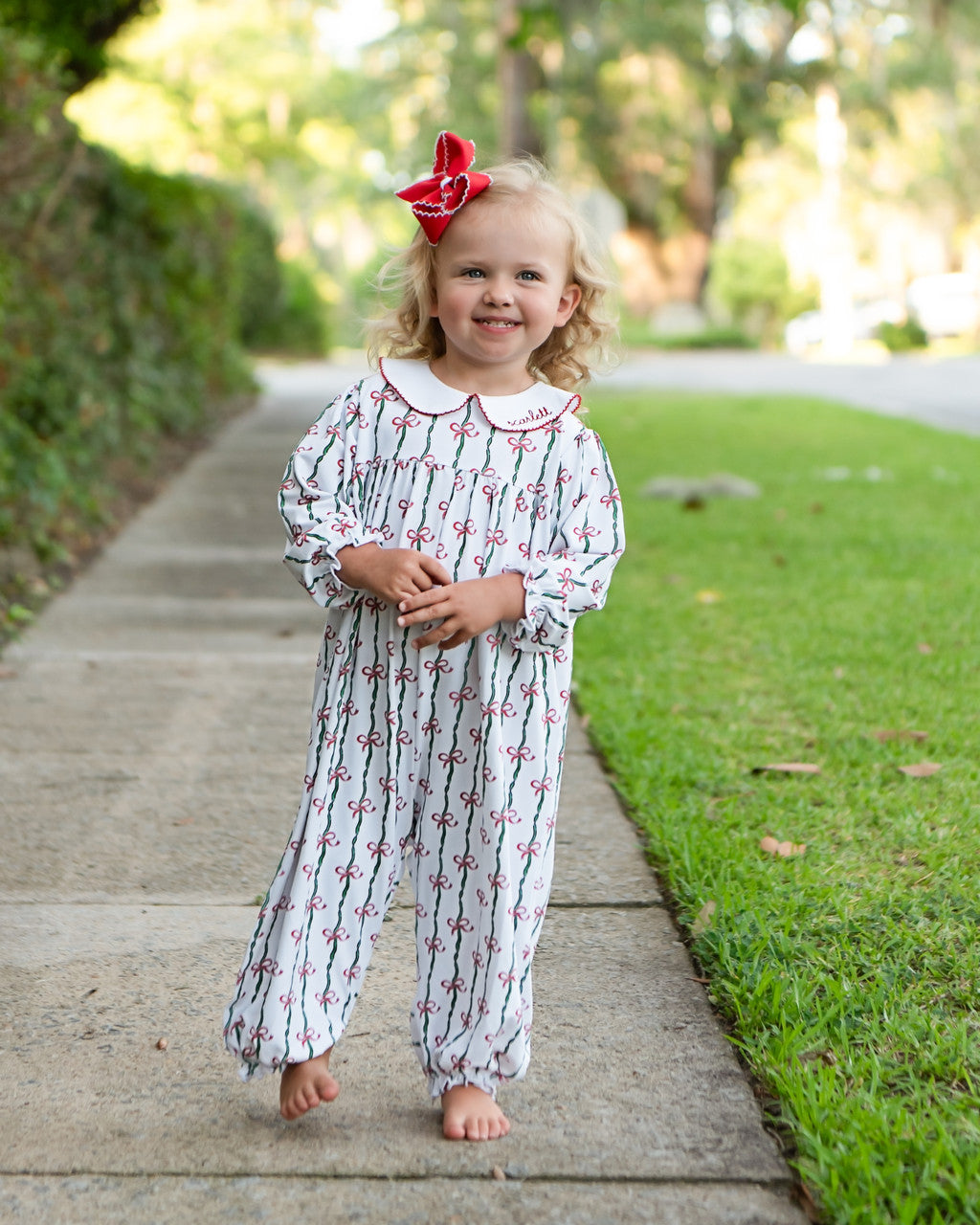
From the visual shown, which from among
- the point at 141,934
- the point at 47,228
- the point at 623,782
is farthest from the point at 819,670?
the point at 47,228

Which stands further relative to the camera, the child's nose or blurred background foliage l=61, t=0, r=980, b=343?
blurred background foliage l=61, t=0, r=980, b=343

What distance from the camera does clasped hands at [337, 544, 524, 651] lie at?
2.22 m

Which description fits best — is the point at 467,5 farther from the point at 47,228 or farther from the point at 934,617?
the point at 934,617

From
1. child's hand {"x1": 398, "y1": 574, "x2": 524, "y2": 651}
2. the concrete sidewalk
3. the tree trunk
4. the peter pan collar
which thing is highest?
the tree trunk

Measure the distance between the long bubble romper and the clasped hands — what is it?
57mm

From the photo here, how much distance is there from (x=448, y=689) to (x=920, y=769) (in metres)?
2.07

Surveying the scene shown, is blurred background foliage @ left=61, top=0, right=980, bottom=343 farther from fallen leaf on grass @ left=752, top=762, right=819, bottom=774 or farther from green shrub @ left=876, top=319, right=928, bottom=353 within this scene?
fallen leaf on grass @ left=752, top=762, right=819, bottom=774

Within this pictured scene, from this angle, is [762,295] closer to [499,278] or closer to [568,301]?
[568,301]

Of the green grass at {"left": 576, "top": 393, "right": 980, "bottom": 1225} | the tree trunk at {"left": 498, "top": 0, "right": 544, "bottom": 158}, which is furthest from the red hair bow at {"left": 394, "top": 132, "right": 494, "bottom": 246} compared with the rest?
the tree trunk at {"left": 498, "top": 0, "right": 544, "bottom": 158}

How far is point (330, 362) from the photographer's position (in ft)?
91.5

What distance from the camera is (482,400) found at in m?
2.40

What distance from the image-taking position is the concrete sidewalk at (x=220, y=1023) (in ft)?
7.12

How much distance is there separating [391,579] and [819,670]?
317cm

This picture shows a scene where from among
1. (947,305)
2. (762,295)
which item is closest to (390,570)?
(762,295)
